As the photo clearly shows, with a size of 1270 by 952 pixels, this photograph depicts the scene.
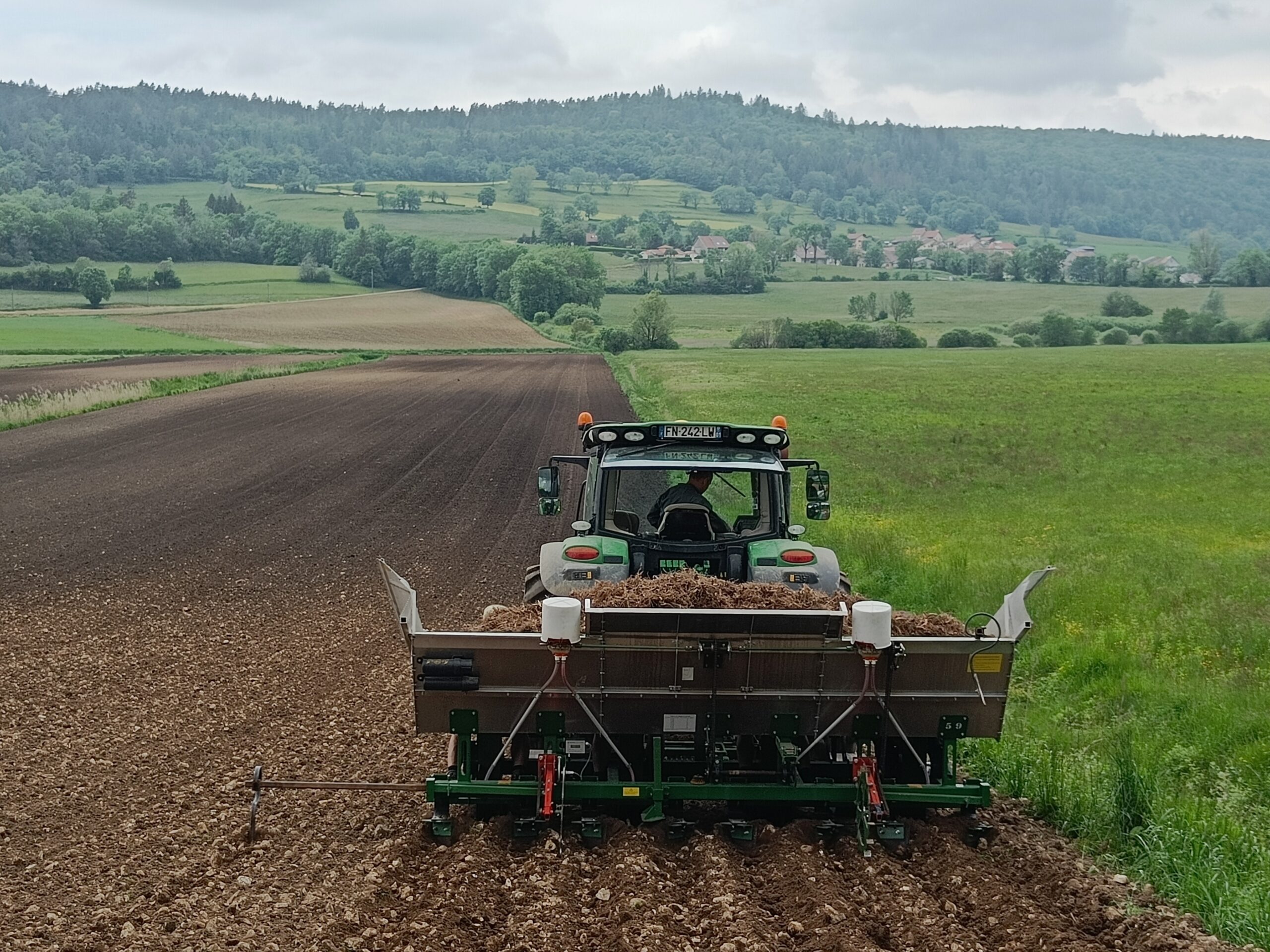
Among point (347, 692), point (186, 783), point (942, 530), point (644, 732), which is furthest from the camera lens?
point (942, 530)

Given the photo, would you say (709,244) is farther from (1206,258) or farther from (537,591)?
(537,591)

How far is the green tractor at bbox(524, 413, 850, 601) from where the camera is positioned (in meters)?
8.62

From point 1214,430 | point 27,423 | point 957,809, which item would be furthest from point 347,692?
point 1214,430

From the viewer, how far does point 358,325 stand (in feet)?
306

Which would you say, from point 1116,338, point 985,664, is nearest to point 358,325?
point 1116,338

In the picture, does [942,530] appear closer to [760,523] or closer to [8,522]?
[760,523]

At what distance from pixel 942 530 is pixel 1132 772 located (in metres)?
12.0

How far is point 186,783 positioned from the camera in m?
8.38

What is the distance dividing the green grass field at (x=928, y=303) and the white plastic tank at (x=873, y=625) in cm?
8586

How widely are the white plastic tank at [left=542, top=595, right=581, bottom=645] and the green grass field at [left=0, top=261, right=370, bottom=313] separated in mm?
94153

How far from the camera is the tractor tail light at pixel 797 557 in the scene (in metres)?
8.63

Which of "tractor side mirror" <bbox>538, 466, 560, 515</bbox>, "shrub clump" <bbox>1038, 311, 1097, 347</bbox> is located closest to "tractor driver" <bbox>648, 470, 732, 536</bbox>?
"tractor side mirror" <bbox>538, 466, 560, 515</bbox>

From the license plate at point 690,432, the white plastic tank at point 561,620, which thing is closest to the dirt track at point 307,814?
the white plastic tank at point 561,620

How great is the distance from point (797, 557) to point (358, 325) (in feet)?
289
